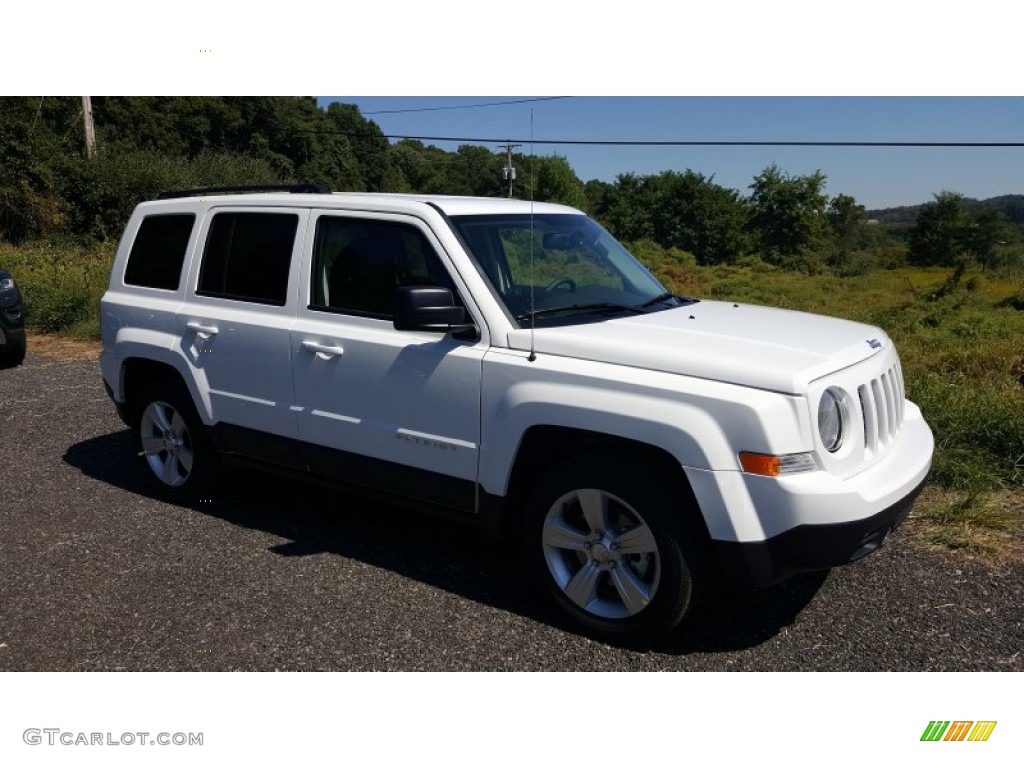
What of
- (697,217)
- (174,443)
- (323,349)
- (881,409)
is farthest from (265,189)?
(697,217)

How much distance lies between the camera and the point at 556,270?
4320 millimetres

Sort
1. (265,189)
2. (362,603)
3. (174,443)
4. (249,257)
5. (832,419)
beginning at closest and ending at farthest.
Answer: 1. (832,419)
2. (362,603)
3. (249,257)
4. (265,189)
5. (174,443)

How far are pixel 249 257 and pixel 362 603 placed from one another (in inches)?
82.0

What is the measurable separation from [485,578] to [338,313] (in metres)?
1.53

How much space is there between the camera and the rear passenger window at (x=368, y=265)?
4.12m

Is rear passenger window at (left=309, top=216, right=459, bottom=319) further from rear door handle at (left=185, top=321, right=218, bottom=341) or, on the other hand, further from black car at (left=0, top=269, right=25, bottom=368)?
black car at (left=0, top=269, right=25, bottom=368)

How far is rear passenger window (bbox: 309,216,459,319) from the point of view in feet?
13.5

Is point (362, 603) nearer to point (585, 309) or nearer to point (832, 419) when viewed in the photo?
point (585, 309)

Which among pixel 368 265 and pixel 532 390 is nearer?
pixel 532 390

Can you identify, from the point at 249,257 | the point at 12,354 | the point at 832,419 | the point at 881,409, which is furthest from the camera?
the point at 12,354

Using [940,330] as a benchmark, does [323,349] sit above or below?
above

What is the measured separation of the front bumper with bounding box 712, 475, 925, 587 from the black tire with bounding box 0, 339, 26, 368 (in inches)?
376

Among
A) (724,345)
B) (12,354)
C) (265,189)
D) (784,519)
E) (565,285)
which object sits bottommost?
(12,354)

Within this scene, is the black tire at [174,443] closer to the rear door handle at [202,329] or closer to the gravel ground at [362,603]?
the gravel ground at [362,603]
